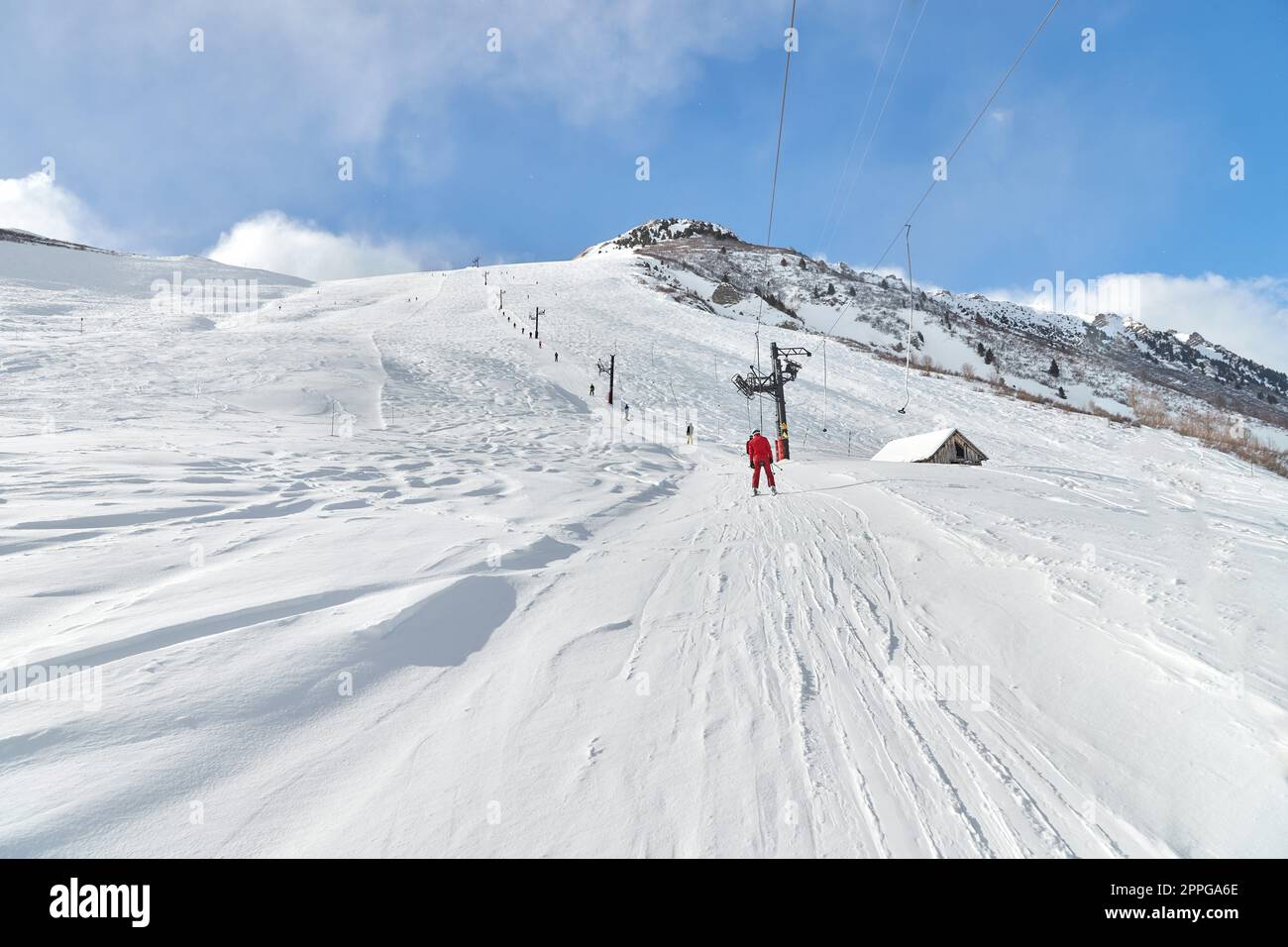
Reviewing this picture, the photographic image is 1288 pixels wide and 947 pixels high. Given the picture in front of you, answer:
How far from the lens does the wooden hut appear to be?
67.5 feet

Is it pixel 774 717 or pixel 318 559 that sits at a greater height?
pixel 318 559

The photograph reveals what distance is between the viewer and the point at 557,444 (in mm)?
15531

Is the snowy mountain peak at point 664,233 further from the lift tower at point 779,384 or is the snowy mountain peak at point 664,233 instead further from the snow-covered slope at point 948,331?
the lift tower at point 779,384

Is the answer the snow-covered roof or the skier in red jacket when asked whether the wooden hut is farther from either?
the skier in red jacket

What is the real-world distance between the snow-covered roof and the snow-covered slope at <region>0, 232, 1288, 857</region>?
1077 centimetres

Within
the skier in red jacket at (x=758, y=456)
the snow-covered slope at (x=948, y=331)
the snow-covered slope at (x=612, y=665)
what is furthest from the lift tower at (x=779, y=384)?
the snow-covered slope at (x=948, y=331)

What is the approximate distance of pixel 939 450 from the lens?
67.2 ft

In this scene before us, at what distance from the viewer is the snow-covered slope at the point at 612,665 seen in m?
2.26

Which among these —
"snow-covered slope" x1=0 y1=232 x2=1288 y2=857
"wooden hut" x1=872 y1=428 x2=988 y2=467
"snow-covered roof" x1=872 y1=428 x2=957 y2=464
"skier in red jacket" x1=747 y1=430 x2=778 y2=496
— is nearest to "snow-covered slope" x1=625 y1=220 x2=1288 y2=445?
"snow-covered roof" x1=872 y1=428 x2=957 y2=464

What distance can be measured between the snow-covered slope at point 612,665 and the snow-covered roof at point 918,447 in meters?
10.8

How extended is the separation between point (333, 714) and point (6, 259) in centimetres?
7687

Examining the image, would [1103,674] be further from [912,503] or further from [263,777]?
[912,503]

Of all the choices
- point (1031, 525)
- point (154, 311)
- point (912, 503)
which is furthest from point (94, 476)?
point (154, 311)
